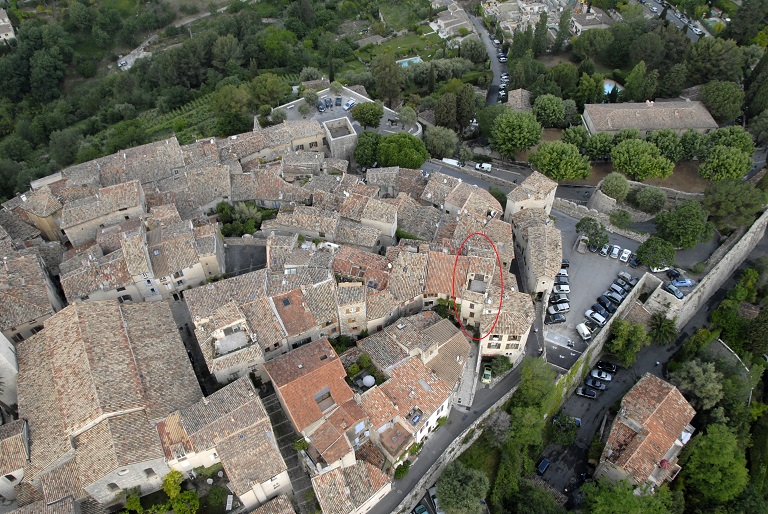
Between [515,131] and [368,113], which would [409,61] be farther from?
[515,131]

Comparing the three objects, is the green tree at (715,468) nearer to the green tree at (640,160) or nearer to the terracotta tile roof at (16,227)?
the green tree at (640,160)

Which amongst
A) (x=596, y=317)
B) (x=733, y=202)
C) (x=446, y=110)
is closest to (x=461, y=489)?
(x=596, y=317)

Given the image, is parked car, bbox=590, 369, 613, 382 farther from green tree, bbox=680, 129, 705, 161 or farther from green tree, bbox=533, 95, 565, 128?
green tree, bbox=533, 95, 565, 128

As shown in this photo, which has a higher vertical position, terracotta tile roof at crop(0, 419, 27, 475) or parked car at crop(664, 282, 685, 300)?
terracotta tile roof at crop(0, 419, 27, 475)

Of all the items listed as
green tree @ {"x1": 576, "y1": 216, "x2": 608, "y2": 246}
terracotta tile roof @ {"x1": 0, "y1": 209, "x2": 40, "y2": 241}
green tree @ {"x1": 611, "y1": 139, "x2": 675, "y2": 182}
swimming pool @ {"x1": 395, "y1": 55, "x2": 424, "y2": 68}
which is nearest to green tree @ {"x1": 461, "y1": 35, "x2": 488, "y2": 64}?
swimming pool @ {"x1": 395, "y1": 55, "x2": 424, "y2": 68}

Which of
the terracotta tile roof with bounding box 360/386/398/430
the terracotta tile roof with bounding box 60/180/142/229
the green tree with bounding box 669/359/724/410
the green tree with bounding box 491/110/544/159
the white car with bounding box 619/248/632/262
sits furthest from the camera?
the green tree with bounding box 491/110/544/159

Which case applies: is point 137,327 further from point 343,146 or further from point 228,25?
point 228,25

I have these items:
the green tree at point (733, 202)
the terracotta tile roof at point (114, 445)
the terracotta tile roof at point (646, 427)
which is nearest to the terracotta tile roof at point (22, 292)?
the terracotta tile roof at point (114, 445)
